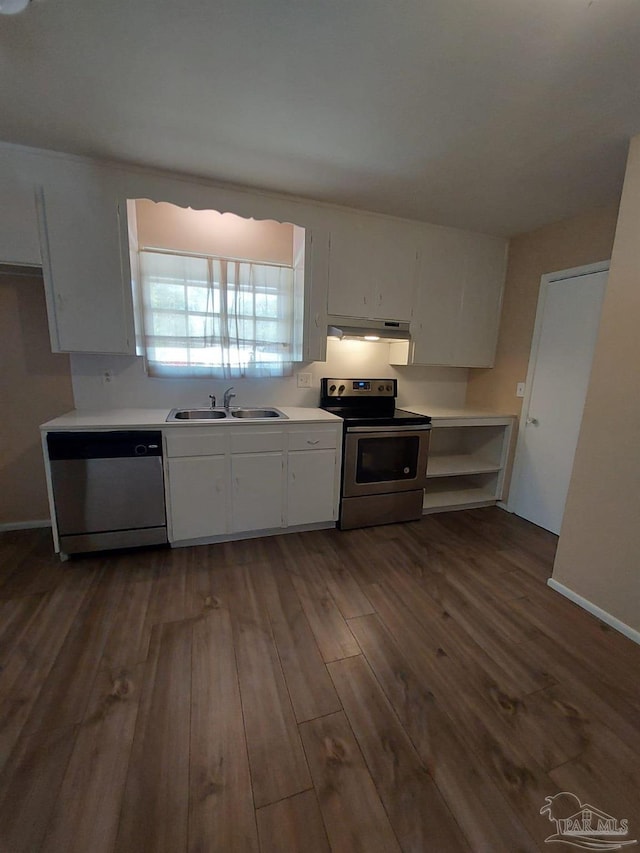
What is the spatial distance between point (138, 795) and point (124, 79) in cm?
276

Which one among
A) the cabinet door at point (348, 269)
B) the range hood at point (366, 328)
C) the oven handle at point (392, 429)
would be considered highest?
the cabinet door at point (348, 269)

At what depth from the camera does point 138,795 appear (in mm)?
1080

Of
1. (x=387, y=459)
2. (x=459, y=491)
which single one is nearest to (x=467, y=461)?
(x=459, y=491)

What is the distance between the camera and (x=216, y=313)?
278 cm

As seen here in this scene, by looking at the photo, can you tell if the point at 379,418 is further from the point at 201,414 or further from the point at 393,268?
the point at 201,414

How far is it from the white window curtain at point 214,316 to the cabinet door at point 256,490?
0.84 meters

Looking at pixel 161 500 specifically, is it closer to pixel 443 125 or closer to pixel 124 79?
pixel 124 79

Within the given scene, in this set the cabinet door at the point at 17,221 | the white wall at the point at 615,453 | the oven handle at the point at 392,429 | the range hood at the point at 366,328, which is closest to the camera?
the white wall at the point at 615,453

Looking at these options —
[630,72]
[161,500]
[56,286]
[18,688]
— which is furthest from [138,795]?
[630,72]

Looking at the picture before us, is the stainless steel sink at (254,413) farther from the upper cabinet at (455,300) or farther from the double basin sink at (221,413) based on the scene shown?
the upper cabinet at (455,300)

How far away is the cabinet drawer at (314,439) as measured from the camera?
8.57 ft

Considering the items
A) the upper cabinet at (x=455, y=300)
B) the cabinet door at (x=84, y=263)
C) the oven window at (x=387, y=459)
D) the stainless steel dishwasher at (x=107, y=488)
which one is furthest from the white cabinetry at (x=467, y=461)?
the cabinet door at (x=84, y=263)

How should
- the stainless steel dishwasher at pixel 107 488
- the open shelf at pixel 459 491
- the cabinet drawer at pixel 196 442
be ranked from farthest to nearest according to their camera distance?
1. the open shelf at pixel 459 491
2. the cabinet drawer at pixel 196 442
3. the stainless steel dishwasher at pixel 107 488

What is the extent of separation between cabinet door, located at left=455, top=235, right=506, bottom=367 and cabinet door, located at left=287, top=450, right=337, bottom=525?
171 centimetres
